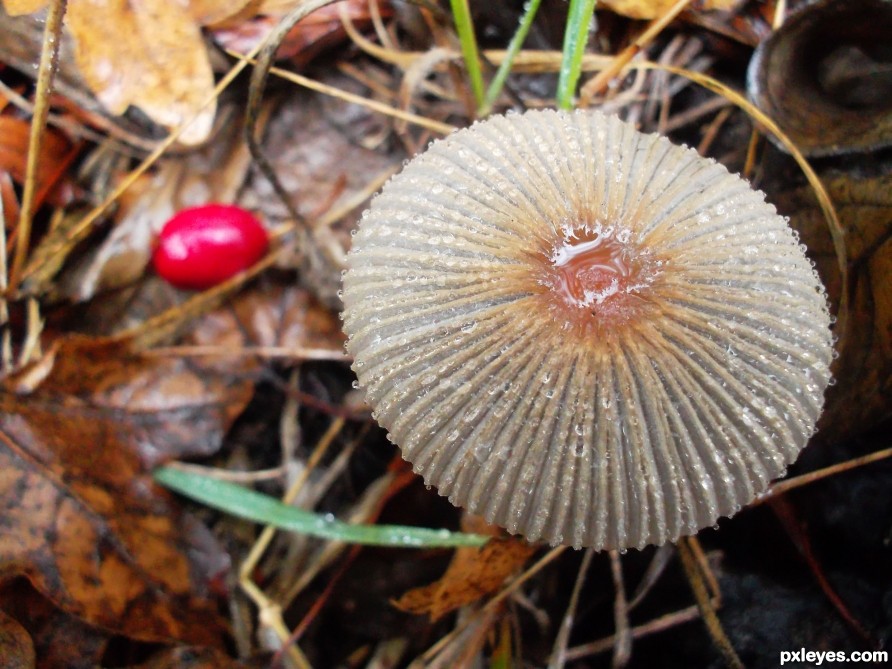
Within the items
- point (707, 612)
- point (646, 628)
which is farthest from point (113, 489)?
point (707, 612)

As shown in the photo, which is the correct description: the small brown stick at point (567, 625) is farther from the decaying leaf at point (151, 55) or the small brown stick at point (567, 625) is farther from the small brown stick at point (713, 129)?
the decaying leaf at point (151, 55)

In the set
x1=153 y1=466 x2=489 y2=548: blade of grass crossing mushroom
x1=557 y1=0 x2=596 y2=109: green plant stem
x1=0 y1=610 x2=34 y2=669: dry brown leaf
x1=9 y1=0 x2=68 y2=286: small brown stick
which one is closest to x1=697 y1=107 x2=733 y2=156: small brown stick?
x1=557 y1=0 x2=596 y2=109: green plant stem

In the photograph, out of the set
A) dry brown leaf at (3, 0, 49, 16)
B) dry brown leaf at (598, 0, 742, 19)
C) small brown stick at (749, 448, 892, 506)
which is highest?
dry brown leaf at (598, 0, 742, 19)

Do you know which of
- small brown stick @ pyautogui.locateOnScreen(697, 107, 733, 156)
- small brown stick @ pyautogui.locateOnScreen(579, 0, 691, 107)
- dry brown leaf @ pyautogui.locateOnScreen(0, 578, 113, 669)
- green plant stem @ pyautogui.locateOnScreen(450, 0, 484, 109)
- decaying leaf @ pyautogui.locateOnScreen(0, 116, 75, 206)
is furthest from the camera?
small brown stick @ pyautogui.locateOnScreen(697, 107, 733, 156)

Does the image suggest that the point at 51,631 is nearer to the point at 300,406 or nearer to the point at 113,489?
the point at 113,489

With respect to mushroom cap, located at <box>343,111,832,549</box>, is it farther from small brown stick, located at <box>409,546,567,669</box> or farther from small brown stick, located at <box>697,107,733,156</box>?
small brown stick, located at <box>697,107,733,156</box>

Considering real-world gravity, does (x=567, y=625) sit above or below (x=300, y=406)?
below
